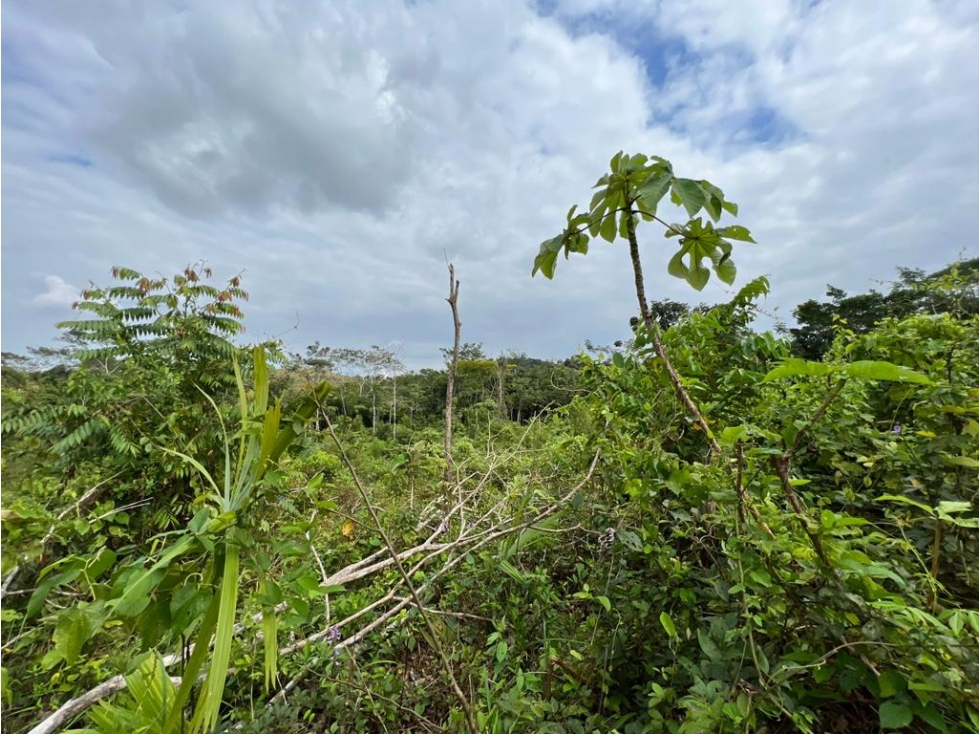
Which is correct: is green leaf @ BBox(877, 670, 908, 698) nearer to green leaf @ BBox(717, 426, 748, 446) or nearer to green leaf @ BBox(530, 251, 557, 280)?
green leaf @ BBox(717, 426, 748, 446)

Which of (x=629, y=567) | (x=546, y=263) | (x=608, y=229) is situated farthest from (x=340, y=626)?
(x=608, y=229)

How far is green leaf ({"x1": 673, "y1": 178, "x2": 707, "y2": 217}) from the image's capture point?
787mm

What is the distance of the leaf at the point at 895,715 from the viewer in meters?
0.61

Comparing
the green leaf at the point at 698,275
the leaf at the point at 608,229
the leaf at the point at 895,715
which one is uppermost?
the leaf at the point at 608,229

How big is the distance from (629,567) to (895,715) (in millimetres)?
824

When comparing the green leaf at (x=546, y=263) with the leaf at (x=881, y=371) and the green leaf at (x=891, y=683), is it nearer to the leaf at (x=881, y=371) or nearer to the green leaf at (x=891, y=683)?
the leaf at (x=881, y=371)

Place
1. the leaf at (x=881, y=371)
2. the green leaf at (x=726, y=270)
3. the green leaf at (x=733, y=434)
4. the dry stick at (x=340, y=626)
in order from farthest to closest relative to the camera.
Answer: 1. the dry stick at (x=340, y=626)
2. the green leaf at (x=726, y=270)
3. the green leaf at (x=733, y=434)
4. the leaf at (x=881, y=371)

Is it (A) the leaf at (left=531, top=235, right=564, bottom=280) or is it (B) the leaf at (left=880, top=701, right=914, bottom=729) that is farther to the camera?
(A) the leaf at (left=531, top=235, right=564, bottom=280)

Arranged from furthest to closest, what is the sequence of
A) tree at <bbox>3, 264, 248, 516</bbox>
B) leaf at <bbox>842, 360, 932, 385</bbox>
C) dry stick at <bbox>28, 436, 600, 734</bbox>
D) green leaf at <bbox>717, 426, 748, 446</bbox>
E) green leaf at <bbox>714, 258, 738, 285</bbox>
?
tree at <bbox>3, 264, 248, 516</bbox> → dry stick at <bbox>28, 436, 600, 734</bbox> → green leaf at <bbox>714, 258, 738, 285</bbox> → green leaf at <bbox>717, 426, 748, 446</bbox> → leaf at <bbox>842, 360, 932, 385</bbox>

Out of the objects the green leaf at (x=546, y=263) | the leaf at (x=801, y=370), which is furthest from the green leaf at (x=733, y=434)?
the green leaf at (x=546, y=263)

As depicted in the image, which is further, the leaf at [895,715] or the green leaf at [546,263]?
the green leaf at [546,263]

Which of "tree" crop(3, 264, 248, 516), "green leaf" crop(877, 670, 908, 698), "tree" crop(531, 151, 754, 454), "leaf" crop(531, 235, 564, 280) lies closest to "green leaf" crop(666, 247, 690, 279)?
"tree" crop(531, 151, 754, 454)

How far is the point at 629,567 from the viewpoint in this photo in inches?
55.7

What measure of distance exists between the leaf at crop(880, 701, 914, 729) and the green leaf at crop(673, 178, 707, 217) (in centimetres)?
84
